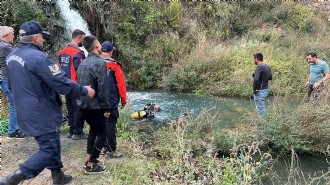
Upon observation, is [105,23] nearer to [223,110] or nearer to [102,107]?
[223,110]

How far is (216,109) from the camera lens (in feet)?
37.3

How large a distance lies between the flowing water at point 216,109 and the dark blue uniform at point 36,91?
3703 millimetres

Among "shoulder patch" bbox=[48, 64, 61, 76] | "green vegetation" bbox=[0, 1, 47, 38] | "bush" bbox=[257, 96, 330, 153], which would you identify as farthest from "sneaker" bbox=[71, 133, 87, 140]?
"green vegetation" bbox=[0, 1, 47, 38]

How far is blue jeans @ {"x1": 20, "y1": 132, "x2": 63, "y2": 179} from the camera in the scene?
4152mm

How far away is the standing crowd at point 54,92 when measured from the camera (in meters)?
4.08

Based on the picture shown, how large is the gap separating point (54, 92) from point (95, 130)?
3.26 ft

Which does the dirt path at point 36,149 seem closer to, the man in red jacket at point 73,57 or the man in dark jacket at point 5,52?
the man in dark jacket at point 5,52

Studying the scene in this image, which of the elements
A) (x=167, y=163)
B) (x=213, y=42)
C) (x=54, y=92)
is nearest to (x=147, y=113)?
(x=167, y=163)

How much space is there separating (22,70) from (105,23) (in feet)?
40.9

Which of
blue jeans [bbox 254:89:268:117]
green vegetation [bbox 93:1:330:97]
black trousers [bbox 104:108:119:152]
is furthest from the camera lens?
green vegetation [bbox 93:1:330:97]

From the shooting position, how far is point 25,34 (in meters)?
4.15

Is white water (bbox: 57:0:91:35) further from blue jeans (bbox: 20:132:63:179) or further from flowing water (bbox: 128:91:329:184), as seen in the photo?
blue jeans (bbox: 20:132:63:179)

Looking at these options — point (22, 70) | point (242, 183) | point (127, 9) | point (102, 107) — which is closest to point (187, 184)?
point (242, 183)

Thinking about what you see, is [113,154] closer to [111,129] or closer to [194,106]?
[111,129]
